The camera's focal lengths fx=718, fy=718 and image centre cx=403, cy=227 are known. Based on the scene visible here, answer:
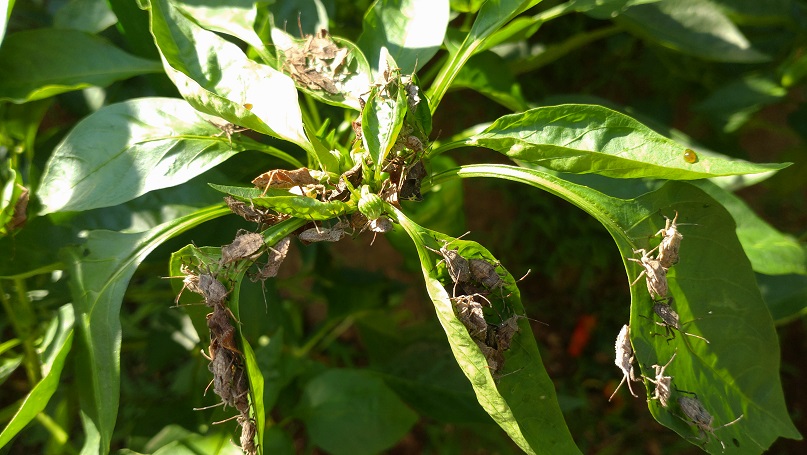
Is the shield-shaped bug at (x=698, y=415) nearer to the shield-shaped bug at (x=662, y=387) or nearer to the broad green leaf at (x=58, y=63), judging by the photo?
the shield-shaped bug at (x=662, y=387)

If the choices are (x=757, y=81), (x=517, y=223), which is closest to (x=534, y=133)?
(x=757, y=81)

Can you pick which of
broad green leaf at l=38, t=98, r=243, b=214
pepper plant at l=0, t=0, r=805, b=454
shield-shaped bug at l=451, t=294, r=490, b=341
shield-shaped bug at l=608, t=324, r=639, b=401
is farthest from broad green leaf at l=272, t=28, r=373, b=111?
shield-shaped bug at l=608, t=324, r=639, b=401

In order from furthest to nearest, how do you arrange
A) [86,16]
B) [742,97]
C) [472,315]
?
[742,97]
[86,16]
[472,315]

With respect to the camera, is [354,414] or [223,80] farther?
[354,414]

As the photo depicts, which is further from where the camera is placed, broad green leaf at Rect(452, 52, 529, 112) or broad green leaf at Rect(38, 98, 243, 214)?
broad green leaf at Rect(452, 52, 529, 112)

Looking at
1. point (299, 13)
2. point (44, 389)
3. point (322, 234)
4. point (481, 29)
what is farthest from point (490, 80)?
point (44, 389)

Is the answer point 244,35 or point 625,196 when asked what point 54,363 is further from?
point 625,196

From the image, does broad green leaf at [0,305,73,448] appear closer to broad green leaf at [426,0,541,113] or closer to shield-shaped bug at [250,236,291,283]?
shield-shaped bug at [250,236,291,283]

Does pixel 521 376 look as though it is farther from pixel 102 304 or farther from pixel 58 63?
pixel 58 63
